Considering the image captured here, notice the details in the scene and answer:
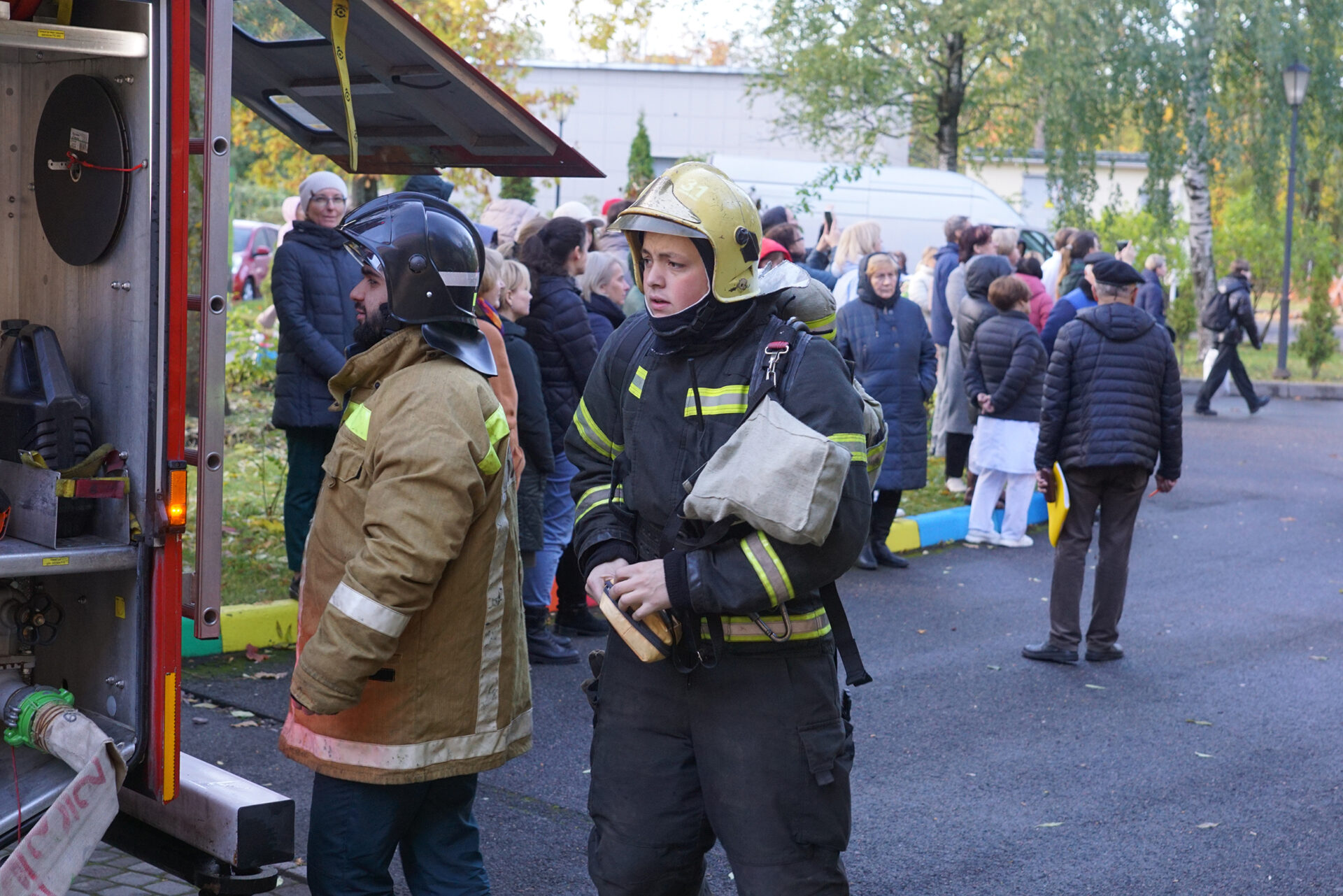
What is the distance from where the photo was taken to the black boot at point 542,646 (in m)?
6.50

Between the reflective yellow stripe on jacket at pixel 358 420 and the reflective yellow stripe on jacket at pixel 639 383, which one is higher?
the reflective yellow stripe on jacket at pixel 639 383

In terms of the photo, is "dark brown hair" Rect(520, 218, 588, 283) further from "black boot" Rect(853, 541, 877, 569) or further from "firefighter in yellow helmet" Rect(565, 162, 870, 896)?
"firefighter in yellow helmet" Rect(565, 162, 870, 896)

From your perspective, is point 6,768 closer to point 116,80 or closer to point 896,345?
point 116,80

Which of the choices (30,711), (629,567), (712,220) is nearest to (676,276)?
(712,220)

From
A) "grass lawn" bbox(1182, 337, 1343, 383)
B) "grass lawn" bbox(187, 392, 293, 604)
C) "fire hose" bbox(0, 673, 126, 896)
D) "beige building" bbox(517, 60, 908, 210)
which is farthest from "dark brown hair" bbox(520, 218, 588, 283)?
"beige building" bbox(517, 60, 908, 210)

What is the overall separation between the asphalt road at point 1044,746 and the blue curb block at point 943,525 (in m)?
0.40

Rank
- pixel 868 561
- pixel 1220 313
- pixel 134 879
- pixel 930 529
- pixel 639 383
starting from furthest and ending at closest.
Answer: pixel 1220 313
pixel 930 529
pixel 868 561
pixel 134 879
pixel 639 383

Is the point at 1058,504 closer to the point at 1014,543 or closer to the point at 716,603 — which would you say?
the point at 1014,543

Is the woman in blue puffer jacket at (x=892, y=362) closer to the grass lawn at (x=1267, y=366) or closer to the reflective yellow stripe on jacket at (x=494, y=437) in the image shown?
the reflective yellow stripe on jacket at (x=494, y=437)

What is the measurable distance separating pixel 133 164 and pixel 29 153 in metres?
0.75

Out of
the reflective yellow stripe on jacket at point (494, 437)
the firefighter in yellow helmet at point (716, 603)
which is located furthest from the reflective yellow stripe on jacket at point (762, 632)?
the reflective yellow stripe on jacket at point (494, 437)

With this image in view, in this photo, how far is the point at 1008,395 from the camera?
9.38 meters

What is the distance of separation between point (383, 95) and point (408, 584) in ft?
6.36

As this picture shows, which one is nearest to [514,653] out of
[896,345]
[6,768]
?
[6,768]
